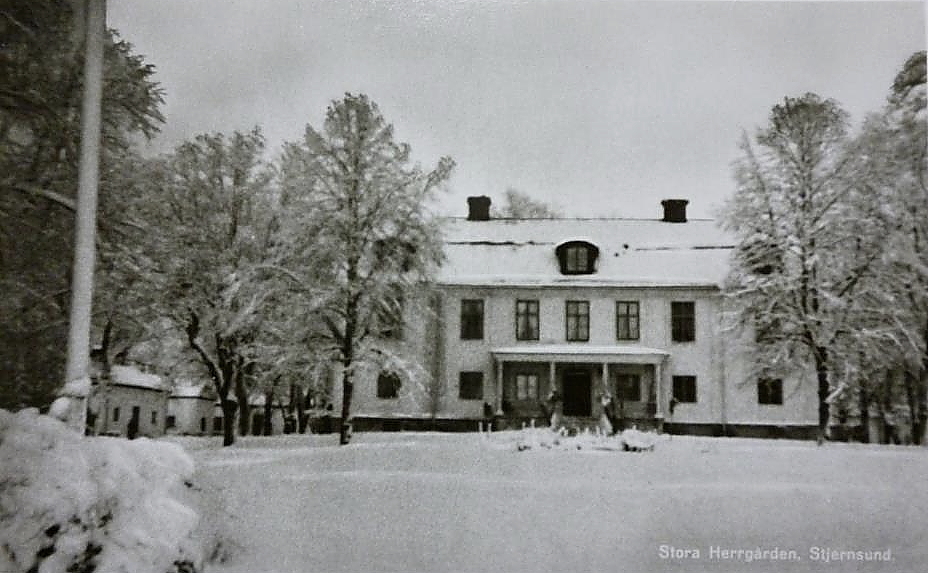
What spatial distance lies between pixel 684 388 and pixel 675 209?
2.68 ft

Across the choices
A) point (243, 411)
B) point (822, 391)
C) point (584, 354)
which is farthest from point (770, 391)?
point (243, 411)

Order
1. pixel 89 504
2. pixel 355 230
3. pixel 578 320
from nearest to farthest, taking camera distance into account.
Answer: pixel 89 504 < pixel 355 230 < pixel 578 320

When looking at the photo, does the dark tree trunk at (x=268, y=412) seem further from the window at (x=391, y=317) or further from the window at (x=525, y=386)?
the window at (x=525, y=386)

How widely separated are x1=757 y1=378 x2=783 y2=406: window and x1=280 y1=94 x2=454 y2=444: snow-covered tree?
1.60 m

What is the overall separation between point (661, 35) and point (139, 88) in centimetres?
237

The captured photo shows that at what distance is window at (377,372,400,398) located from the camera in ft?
12.7

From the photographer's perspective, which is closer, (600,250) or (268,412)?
(268,412)

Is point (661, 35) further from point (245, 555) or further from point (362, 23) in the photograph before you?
point (245, 555)

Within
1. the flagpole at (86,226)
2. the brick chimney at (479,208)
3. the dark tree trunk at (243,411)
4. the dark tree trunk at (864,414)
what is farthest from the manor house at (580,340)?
the flagpole at (86,226)

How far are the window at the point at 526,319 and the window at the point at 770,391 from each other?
104 cm

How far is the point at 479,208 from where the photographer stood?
156 inches

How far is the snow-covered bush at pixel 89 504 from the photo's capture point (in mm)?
3268

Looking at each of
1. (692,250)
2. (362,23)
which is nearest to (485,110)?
(362,23)

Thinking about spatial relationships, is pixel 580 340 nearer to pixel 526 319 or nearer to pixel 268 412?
pixel 526 319
